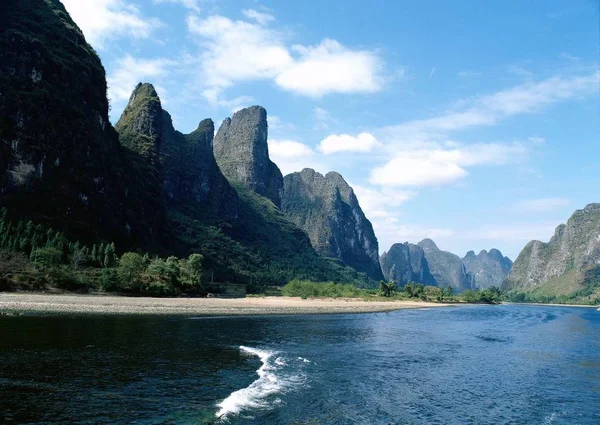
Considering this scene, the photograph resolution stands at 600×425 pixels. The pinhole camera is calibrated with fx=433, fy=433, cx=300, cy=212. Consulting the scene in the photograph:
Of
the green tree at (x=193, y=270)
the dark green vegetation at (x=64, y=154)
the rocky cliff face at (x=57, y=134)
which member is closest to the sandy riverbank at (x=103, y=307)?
the dark green vegetation at (x=64, y=154)

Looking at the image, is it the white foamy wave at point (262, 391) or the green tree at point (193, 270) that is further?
the green tree at point (193, 270)

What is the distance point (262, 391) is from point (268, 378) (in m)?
3.56

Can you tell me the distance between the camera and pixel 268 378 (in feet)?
101

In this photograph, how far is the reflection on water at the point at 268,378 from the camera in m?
22.4

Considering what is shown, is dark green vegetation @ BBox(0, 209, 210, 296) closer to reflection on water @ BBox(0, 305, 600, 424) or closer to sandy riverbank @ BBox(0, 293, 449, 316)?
sandy riverbank @ BBox(0, 293, 449, 316)

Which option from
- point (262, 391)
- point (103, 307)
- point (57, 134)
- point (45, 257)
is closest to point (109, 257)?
point (45, 257)

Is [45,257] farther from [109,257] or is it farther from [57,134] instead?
[57,134]

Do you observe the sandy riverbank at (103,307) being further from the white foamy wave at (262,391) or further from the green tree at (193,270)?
the white foamy wave at (262,391)

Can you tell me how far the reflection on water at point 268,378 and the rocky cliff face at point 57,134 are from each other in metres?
83.1

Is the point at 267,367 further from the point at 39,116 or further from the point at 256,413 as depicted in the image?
the point at 39,116

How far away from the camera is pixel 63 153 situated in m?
138

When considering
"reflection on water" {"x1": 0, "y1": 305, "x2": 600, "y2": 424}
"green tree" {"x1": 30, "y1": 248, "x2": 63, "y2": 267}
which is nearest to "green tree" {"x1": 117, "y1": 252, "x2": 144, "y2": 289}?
"green tree" {"x1": 30, "y1": 248, "x2": 63, "y2": 267}

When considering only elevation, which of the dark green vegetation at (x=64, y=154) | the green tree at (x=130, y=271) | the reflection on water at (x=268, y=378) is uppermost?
the dark green vegetation at (x=64, y=154)

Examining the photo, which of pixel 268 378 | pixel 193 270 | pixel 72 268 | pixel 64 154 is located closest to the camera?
pixel 268 378
